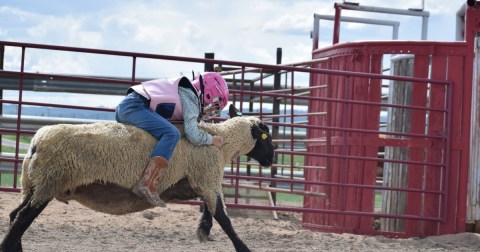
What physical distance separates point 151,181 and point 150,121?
42 centimetres

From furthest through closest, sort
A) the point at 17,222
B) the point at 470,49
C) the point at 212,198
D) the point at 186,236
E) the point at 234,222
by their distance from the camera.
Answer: the point at 234,222 → the point at 470,49 → the point at 186,236 → the point at 212,198 → the point at 17,222

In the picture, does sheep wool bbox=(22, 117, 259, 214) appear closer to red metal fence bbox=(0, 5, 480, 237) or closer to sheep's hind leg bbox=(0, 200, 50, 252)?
sheep's hind leg bbox=(0, 200, 50, 252)

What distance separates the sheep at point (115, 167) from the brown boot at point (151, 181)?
44mm

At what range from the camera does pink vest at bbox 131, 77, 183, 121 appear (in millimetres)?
6430

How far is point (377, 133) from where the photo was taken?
29.8 feet

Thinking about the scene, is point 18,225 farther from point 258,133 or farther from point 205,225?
point 258,133

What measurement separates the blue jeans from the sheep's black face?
0.69 metres

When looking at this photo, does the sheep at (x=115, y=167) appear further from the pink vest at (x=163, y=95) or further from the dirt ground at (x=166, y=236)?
the dirt ground at (x=166, y=236)

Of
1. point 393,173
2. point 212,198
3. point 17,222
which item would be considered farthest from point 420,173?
point 17,222

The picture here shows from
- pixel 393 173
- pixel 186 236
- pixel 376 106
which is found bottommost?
pixel 186 236

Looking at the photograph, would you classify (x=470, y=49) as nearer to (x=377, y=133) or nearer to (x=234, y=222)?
(x=377, y=133)

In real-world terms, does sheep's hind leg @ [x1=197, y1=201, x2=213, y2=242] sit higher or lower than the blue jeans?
lower

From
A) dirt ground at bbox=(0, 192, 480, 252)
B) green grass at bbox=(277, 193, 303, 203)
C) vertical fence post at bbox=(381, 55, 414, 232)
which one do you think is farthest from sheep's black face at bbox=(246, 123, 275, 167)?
green grass at bbox=(277, 193, 303, 203)

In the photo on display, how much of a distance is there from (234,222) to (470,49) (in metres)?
2.99
